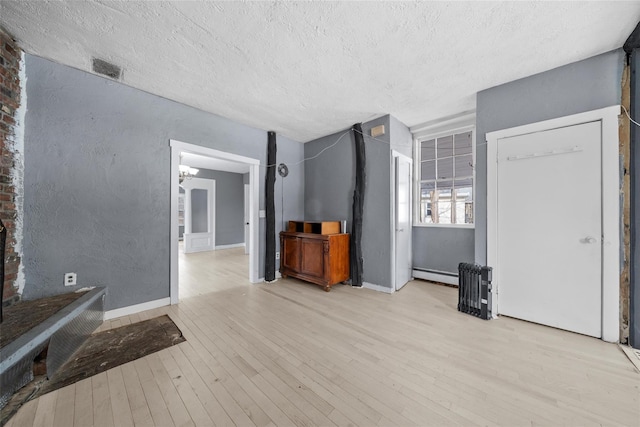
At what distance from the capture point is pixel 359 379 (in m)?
1.60

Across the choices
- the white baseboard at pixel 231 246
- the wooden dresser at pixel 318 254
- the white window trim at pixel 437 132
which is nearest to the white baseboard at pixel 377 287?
the wooden dresser at pixel 318 254

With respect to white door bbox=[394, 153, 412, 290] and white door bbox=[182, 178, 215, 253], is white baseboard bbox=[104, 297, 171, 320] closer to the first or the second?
white door bbox=[394, 153, 412, 290]

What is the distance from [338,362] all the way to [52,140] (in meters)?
3.39

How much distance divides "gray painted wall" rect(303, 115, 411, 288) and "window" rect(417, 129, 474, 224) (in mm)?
454

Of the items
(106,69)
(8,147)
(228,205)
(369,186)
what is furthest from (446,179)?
(228,205)

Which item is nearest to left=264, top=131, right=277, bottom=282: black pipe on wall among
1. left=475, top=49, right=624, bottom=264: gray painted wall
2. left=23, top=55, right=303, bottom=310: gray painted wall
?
left=23, top=55, right=303, bottom=310: gray painted wall

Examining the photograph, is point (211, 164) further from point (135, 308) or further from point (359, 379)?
point (359, 379)

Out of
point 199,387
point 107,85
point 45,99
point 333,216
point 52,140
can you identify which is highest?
point 107,85

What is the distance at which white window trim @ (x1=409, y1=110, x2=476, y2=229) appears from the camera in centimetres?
345

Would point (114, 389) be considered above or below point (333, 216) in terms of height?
below

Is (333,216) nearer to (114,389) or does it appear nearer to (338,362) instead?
(338,362)

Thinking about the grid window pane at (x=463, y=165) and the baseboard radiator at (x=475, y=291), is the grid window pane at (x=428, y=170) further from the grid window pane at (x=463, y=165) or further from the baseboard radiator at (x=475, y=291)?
the baseboard radiator at (x=475, y=291)

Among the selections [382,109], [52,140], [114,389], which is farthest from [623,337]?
[52,140]

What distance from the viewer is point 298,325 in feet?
7.86
